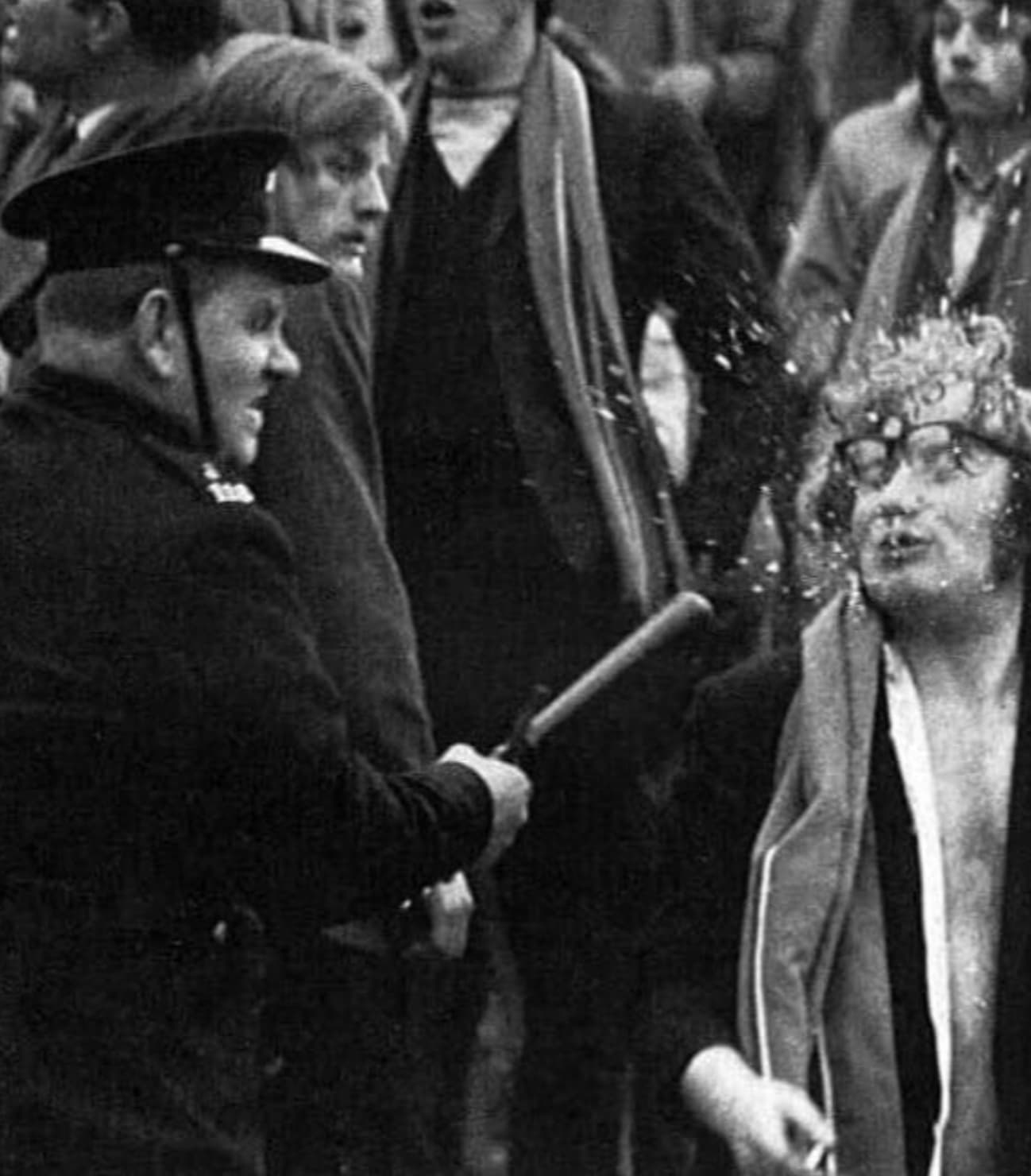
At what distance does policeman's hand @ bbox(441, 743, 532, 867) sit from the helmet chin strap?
452 millimetres

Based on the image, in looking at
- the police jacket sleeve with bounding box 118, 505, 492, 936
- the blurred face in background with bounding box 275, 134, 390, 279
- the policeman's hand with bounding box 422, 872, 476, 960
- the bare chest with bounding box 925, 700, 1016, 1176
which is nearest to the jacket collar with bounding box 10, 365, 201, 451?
the police jacket sleeve with bounding box 118, 505, 492, 936

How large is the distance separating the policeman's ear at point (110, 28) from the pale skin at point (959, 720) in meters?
1.03

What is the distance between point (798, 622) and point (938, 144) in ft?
2.00

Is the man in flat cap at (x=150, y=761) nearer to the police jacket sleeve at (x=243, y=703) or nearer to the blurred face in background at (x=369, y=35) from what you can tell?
the police jacket sleeve at (x=243, y=703)

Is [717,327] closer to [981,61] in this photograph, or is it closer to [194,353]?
[981,61]

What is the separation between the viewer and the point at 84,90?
4773mm

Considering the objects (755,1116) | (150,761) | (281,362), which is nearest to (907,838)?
(755,1116)

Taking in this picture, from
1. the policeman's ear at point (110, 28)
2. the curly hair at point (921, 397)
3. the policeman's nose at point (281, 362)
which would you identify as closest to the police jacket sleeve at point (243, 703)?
the policeman's nose at point (281, 362)

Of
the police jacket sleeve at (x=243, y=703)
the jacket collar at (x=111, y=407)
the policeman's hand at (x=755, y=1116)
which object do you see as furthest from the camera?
the policeman's hand at (x=755, y=1116)

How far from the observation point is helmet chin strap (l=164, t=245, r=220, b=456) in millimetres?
4016

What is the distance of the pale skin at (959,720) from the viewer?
4449mm

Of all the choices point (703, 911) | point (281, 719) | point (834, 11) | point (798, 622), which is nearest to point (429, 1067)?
point (703, 911)

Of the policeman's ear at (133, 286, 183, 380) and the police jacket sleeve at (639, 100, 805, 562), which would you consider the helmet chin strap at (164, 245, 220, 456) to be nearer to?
the policeman's ear at (133, 286, 183, 380)

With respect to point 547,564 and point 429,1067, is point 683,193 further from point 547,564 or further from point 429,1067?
point 429,1067
